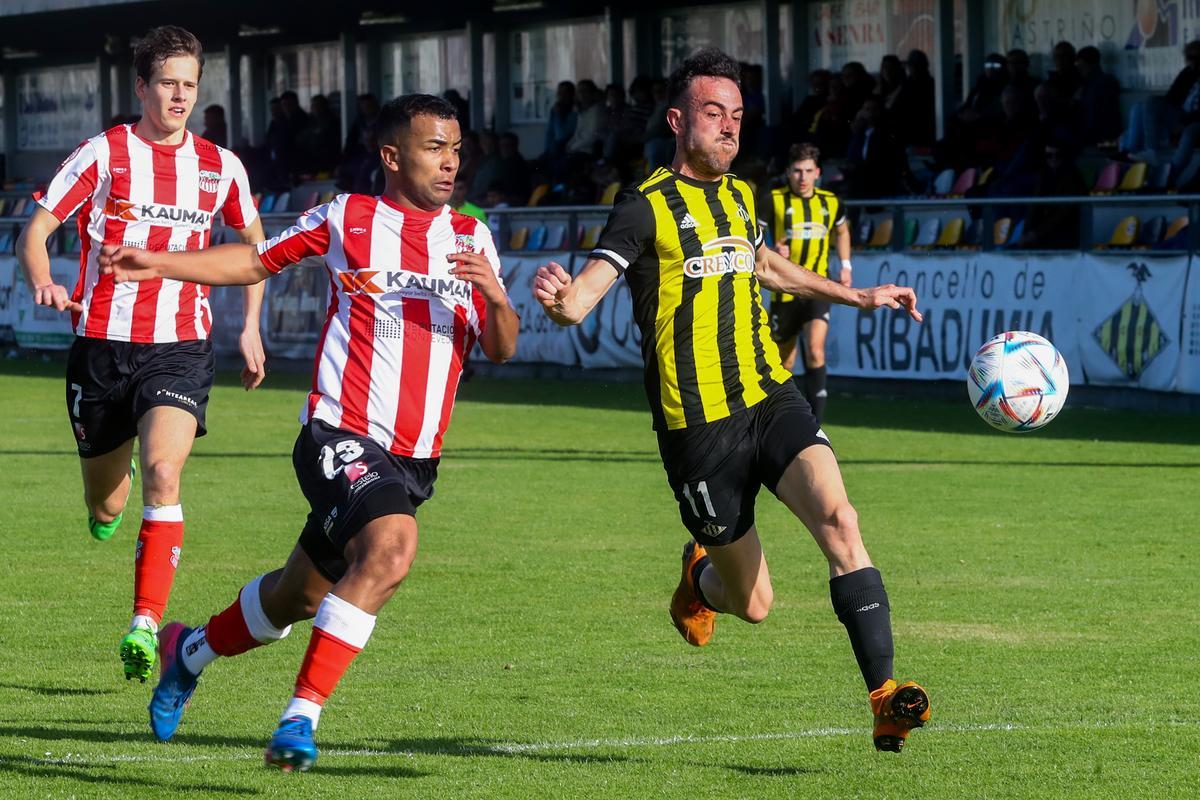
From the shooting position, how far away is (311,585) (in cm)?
559

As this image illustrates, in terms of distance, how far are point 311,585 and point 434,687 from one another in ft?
3.34

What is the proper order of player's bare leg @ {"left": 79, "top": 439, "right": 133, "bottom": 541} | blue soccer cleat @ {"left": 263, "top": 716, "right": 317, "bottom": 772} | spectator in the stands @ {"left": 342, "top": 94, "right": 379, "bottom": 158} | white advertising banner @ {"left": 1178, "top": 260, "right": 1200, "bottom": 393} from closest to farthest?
blue soccer cleat @ {"left": 263, "top": 716, "right": 317, "bottom": 772} < player's bare leg @ {"left": 79, "top": 439, "right": 133, "bottom": 541} < white advertising banner @ {"left": 1178, "top": 260, "right": 1200, "bottom": 393} < spectator in the stands @ {"left": 342, "top": 94, "right": 379, "bottom": 158}

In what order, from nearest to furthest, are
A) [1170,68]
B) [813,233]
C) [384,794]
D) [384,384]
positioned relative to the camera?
[384,794]
[384,384]
[813,233]
[1170,68]

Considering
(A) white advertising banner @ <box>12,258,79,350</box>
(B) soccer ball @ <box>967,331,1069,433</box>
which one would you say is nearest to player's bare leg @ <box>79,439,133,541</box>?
(B) soccer ball @ <box>967,331,1069,433</box>

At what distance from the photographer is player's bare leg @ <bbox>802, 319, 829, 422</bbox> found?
14273 millimetres

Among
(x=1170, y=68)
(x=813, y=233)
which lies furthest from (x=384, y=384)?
(x=1170, y=68)

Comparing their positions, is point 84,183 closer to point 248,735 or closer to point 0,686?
point 0,686

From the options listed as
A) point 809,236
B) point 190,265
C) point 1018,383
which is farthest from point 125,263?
point 809,236

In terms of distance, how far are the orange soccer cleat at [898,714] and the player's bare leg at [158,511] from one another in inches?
102

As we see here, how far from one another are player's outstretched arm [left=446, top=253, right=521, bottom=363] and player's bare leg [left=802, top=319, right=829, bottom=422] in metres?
8.69

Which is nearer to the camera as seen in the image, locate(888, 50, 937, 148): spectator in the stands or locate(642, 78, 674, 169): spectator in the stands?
locate(888, 50, 937, 148): spectator in the stands

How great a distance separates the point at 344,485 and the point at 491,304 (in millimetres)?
641

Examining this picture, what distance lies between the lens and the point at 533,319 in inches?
795

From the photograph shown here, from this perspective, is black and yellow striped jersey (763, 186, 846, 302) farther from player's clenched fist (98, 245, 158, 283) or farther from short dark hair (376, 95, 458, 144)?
player's clenched fist (98, 245, 158, 283)
